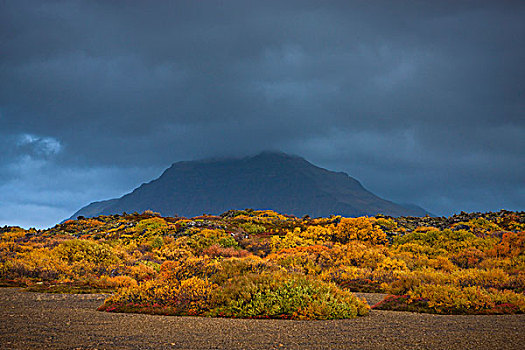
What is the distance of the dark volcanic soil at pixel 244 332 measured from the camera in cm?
660

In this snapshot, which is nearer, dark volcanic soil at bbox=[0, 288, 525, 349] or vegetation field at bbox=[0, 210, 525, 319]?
dark volcanic soil at bbox=[0, 288, 525, 349]

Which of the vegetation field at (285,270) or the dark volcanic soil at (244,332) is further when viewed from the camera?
the vegetation field at (285,270)

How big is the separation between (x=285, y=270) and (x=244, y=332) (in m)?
4.47

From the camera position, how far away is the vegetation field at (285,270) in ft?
34.5

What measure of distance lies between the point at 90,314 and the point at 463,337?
8458mm

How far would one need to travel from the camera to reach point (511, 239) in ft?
78.0

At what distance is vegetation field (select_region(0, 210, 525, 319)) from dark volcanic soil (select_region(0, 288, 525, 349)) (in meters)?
0.90

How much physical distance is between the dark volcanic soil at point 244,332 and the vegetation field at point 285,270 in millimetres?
903

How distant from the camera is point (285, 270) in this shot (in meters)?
12.1

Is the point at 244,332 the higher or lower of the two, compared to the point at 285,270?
lower

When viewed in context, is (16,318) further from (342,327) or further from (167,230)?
(167,230)

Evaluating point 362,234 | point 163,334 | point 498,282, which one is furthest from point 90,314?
point 362,234

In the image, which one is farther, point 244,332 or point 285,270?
point 285,270

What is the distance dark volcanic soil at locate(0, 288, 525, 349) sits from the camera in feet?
21.7
